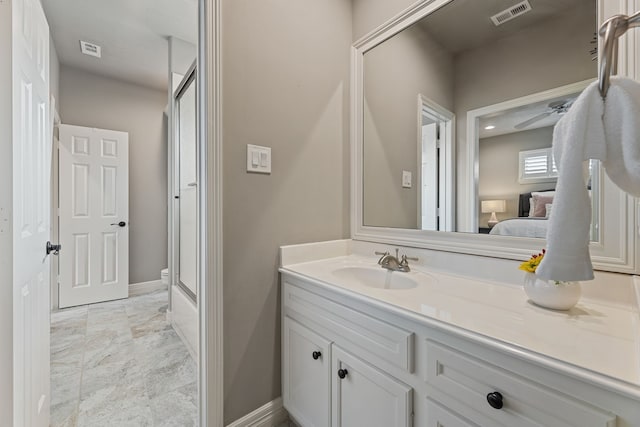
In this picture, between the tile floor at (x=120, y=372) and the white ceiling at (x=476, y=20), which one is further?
the tile floor at (x=120, y=372)

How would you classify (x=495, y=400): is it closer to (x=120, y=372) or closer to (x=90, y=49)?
(x=120, y=372)

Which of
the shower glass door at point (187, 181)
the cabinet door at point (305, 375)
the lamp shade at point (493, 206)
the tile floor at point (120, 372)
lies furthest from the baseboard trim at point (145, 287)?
the lamp shade at point (493, 206)

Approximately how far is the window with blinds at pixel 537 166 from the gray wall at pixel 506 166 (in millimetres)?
16

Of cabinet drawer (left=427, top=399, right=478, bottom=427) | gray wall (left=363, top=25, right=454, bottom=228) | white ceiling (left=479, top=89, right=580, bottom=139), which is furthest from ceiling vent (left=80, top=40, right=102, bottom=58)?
cabinet drawer (left=427, top=399, right=478, bottom=427)

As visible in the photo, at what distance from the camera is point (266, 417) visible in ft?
4.50

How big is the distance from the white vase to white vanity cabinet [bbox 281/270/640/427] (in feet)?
1.02

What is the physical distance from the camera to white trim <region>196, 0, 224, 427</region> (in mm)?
1191

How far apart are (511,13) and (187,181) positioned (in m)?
2.34

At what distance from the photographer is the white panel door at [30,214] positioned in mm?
931

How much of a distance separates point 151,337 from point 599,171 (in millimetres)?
2992

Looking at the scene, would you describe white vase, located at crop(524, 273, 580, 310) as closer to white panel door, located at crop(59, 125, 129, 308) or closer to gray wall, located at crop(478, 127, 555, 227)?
gray wall, located at crop(478, 127, 555, 227)

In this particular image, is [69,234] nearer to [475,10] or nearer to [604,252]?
[475,10]

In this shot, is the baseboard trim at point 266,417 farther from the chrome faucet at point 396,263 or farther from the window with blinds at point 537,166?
the window with blinds at point 537,166

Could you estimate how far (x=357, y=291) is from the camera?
103 cm
